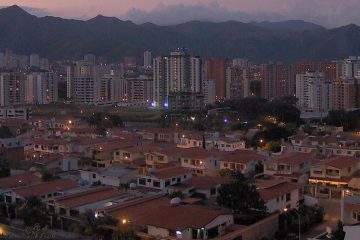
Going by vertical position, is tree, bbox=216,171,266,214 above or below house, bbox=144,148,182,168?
below

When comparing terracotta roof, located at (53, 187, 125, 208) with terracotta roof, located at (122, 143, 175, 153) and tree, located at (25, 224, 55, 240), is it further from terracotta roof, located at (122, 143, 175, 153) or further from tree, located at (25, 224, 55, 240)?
terracotta roof, located at (122, 143, 175, 153)

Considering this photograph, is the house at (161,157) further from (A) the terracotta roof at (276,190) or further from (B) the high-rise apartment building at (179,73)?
(B) the high-rise apartment building at (179,73)

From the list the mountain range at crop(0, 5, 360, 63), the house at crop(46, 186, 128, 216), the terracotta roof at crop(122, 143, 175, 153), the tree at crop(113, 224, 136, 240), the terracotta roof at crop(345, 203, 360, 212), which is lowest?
the tree at crop(113, 224, 136, 240)

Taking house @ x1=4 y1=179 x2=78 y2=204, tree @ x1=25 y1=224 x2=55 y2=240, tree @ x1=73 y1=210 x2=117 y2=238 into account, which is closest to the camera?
tree @ x1=25 y1=224 x2=55 y2=240

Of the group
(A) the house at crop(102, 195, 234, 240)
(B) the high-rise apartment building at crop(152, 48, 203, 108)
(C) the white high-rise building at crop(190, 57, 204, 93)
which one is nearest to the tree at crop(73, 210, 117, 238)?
(A) the house at crop(102, 195, 234, 240)

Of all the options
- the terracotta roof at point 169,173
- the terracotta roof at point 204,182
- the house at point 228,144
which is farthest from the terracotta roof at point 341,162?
the house at point 228,144

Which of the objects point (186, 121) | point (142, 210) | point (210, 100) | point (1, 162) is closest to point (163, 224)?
point (142, 210)

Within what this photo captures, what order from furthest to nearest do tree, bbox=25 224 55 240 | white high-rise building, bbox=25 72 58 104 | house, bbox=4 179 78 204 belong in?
white high-rise building, bbox=25 72 58 104 → house, bbox=4 179 78 204 → tree, bbox=25 224 55 240
